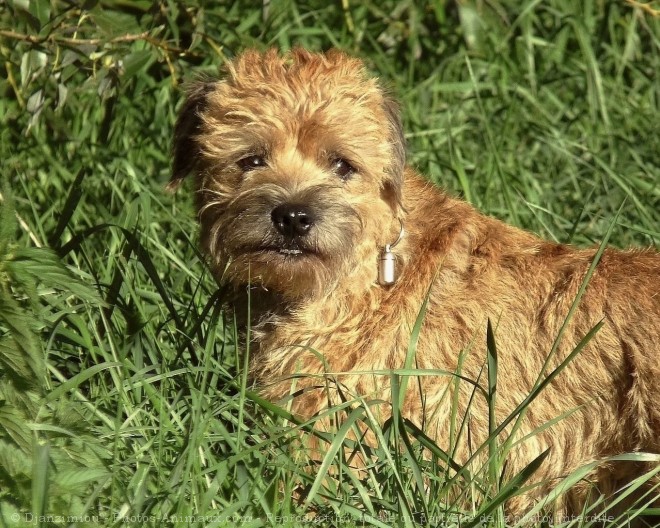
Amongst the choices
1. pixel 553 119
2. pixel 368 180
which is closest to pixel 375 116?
pixel 368 180

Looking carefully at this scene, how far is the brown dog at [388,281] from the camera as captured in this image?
12.5 feet

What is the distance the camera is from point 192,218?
5.71 m

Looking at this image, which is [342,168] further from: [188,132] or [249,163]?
[188,132]

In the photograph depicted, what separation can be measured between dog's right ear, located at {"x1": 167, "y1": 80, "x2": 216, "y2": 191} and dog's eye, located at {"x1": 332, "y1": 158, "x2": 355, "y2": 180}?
0.63 meters

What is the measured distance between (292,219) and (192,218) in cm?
187

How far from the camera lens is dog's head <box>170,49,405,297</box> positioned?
13.0 feet

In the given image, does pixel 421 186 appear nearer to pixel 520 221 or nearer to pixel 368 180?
pixel 368 180

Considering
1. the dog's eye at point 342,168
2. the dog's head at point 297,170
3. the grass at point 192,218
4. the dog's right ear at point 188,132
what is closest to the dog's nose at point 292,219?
the dog's head at point 297,170

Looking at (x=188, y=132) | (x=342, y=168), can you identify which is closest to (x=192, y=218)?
(x=188, y=132)

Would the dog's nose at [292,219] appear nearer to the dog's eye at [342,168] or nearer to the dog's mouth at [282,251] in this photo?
the dog's mouth at [282,251]

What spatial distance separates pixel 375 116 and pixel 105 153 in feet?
7.40

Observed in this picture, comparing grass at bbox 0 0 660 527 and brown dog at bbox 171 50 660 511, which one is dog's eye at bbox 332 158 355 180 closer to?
brown dog at bbox 171 50 660 511

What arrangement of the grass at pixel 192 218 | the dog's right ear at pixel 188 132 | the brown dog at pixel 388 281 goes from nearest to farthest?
the grass at pixel 192 218
the brown dog at pixel 388 281
the dog's right ear at pixel 188 132

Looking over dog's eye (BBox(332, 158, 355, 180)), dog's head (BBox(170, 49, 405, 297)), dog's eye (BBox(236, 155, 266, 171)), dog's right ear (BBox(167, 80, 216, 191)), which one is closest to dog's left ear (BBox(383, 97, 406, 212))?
dog's head (BBox(170, 49, 405, 297))
